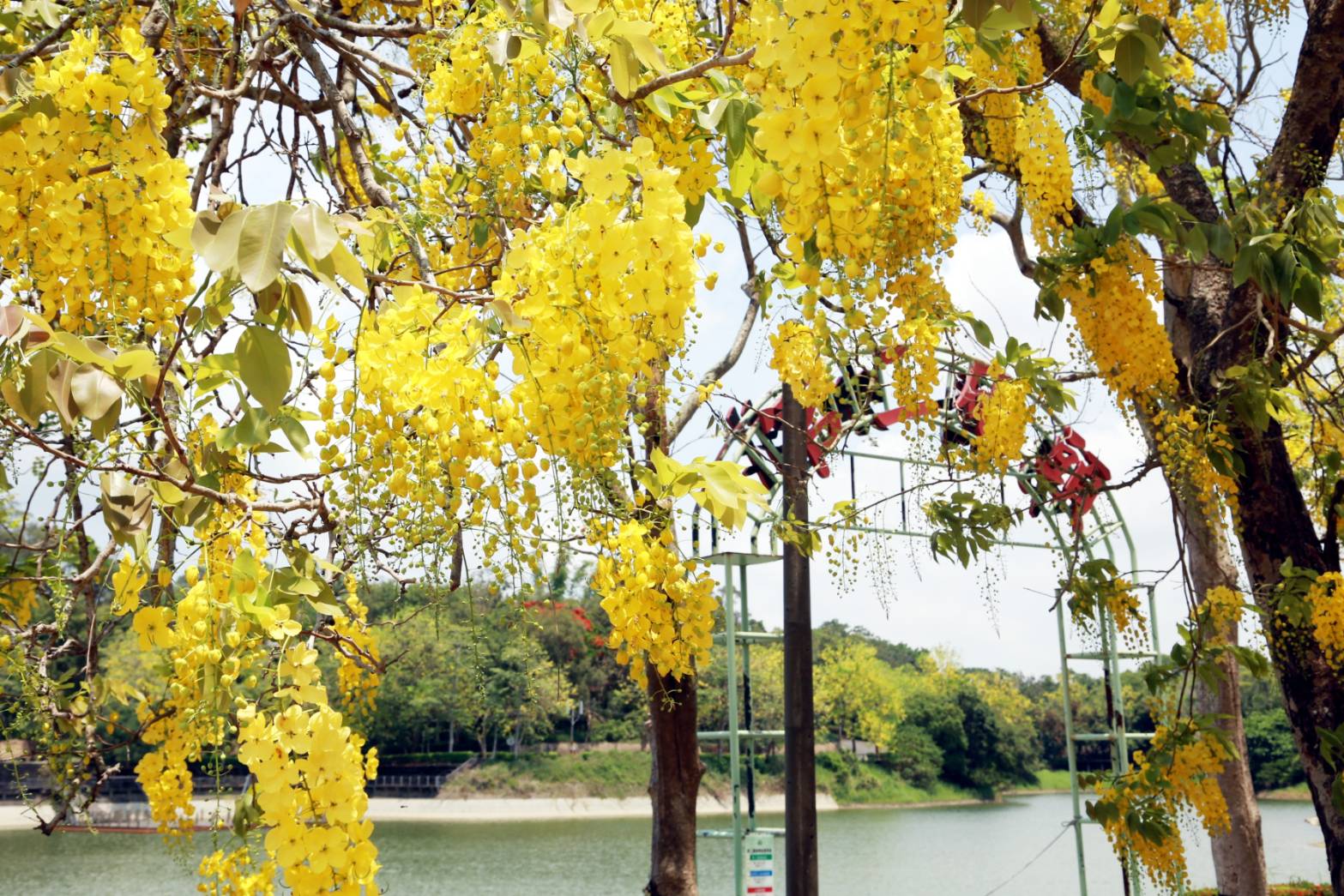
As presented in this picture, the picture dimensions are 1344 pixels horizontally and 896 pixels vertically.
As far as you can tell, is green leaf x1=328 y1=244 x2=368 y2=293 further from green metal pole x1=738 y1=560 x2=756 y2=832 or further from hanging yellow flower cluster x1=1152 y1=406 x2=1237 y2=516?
green metal pole x1=738 y1=560 x2=756 y2=832

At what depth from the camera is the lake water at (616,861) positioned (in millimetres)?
14000

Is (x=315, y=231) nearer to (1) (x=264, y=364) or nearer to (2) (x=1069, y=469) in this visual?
(1) (x=264, y=364)

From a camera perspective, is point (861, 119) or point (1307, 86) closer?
point (861, 119)

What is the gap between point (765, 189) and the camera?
1.11 m

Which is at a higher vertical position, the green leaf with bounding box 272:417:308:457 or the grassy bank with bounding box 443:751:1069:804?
the green leaf with bounding box 272:417:308:457

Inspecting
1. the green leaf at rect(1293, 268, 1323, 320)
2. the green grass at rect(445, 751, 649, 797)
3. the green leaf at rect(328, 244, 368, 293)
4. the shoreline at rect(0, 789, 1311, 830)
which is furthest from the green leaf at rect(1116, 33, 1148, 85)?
the green grass at rect(445, 751, 649, 797)

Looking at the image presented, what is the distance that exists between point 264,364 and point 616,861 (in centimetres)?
1731

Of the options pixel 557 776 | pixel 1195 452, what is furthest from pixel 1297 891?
pixel 557 776

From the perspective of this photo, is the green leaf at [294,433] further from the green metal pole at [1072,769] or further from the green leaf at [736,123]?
the green metal pole at [1072,769]

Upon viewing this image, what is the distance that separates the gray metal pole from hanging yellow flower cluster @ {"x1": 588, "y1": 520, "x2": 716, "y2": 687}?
2490 millimetres

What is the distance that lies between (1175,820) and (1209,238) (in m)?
1.93

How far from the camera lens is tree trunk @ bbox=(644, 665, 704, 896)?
3090 millimetres

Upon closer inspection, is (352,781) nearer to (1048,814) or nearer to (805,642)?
(805,642)

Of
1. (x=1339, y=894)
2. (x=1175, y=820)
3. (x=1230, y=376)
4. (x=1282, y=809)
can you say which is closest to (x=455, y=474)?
(x=1230, y=376)
